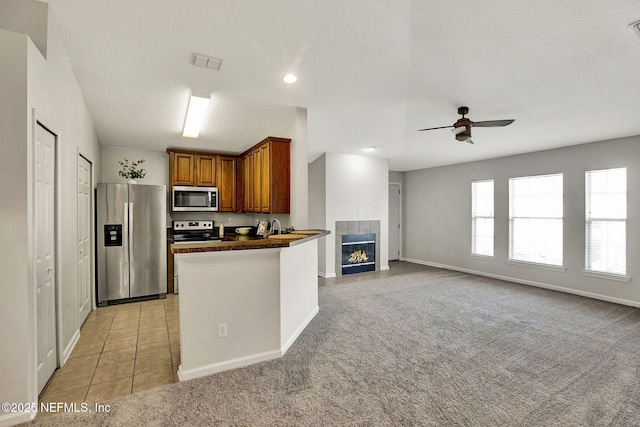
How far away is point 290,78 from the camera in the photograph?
2629mm

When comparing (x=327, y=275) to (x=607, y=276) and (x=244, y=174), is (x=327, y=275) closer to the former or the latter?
(x=244, y=174)

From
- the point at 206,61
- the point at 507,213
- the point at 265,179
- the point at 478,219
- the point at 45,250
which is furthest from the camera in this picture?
the point at 478,219

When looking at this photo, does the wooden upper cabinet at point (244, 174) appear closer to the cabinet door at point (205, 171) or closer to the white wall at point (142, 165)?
the cabinet door at point (205, 171)

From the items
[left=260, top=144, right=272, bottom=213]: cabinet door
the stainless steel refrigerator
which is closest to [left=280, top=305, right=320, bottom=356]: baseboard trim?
[left=260, top=144, right=272, bottom=213]: cabinet door

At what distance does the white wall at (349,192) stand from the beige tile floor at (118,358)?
3.20m

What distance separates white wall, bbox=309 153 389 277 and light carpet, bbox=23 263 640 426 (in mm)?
2232

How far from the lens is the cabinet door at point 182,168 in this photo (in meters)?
5.25

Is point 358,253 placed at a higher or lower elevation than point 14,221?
lower

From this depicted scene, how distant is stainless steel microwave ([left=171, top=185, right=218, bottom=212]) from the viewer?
5.21 meters

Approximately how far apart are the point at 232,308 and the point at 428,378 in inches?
67.2

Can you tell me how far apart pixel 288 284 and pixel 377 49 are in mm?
2188

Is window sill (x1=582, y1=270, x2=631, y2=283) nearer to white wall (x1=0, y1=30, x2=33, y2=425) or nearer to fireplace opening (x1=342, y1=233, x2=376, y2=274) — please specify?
fireplace opening (x1=342, y1=233, x2=376, y2=274)

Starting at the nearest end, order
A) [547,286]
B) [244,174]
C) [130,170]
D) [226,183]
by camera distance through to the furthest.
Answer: [130,170], [547,286], [244,174], [226,183]

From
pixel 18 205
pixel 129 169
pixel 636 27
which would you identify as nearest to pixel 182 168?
pixel 129 169
